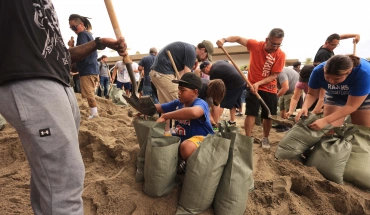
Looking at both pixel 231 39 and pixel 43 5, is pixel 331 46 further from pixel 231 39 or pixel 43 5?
pixel 43 5

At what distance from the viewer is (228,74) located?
11.9 feet

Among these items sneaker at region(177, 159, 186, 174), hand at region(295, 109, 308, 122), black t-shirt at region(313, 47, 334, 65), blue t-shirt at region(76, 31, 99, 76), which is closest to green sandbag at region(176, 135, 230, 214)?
sneaker at region(177, 159, 186, 174)

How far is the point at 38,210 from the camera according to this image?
1.10 meters

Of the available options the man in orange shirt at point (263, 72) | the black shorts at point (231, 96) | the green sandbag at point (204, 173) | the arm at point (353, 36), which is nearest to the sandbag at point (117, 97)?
the black shorts at point (231, 96)

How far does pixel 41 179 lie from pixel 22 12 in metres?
0.66

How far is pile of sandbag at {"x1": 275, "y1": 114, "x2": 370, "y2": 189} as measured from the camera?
6.60ft

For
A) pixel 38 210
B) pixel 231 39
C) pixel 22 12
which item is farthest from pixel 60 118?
pixel 231 39

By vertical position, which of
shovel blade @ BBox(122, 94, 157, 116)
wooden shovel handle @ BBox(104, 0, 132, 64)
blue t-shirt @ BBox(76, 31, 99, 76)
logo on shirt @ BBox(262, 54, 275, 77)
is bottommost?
logo on shirt @ BBox(262, 54, 275, 77)

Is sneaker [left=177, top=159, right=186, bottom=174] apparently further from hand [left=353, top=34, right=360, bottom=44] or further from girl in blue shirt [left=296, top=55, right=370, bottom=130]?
hand [left=353, top=34, right=360, bottom=44]

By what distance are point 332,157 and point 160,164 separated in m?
1.57

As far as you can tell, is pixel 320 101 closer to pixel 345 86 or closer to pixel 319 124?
pixel 345 86

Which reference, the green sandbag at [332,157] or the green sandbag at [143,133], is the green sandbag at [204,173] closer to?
the green sandbag at [143,133]

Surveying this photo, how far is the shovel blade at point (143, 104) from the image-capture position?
1.97 m

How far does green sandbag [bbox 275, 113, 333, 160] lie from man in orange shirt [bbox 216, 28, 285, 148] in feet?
2.21
